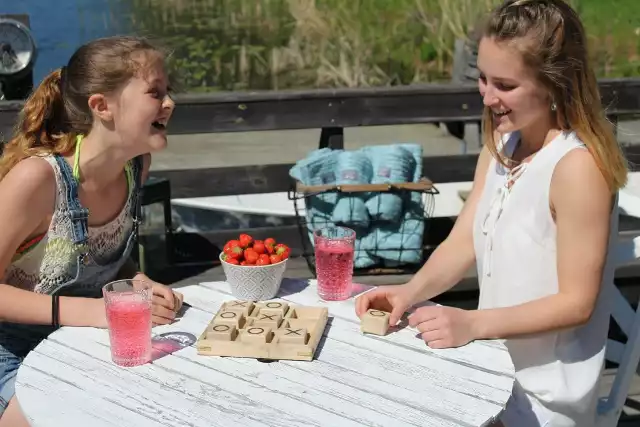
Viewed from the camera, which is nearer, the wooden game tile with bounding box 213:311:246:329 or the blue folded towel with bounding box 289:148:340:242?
the wooden game tile with bounding box 213:311:246:329

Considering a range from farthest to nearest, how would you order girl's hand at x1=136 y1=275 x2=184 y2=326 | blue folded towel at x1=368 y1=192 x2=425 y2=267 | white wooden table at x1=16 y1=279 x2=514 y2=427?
blue folded towel at x1=368 y1=192 x2=425 y2=267, girl's hand at x1=136 y1=275 x2=184 y2=326, white wooden table at x1=16 y1=279 x2=514 y2=427

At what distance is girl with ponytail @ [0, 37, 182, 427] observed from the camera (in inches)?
74.5

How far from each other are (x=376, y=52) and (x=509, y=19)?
771 centimetres

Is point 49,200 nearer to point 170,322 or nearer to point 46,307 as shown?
point 46,307

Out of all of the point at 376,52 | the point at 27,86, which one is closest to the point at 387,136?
the point at 376,52

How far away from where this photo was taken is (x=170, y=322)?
1.85 m

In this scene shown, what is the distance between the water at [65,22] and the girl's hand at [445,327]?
8078mm

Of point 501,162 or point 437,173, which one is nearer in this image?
point 501,162

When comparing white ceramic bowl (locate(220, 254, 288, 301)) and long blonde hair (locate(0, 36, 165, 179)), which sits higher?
long blonde hair (locate(0, 36, 165, 179))

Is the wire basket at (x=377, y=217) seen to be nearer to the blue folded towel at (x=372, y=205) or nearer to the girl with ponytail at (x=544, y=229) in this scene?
the blue folded towel at (x=372, y=205)

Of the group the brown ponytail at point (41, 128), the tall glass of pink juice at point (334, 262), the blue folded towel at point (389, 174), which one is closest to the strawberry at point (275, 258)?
the tall glass of pink juice at point (334, 262)

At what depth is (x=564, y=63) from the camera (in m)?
1.85

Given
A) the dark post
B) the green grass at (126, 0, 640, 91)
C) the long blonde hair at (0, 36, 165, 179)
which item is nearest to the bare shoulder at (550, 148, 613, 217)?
the long blonde hair at (0, 36, 165, 179)

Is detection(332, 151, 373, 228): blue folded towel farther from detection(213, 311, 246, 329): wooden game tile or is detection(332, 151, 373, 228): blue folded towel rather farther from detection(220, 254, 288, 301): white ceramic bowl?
detection(213, 311, 246, 329): wooden game tile
